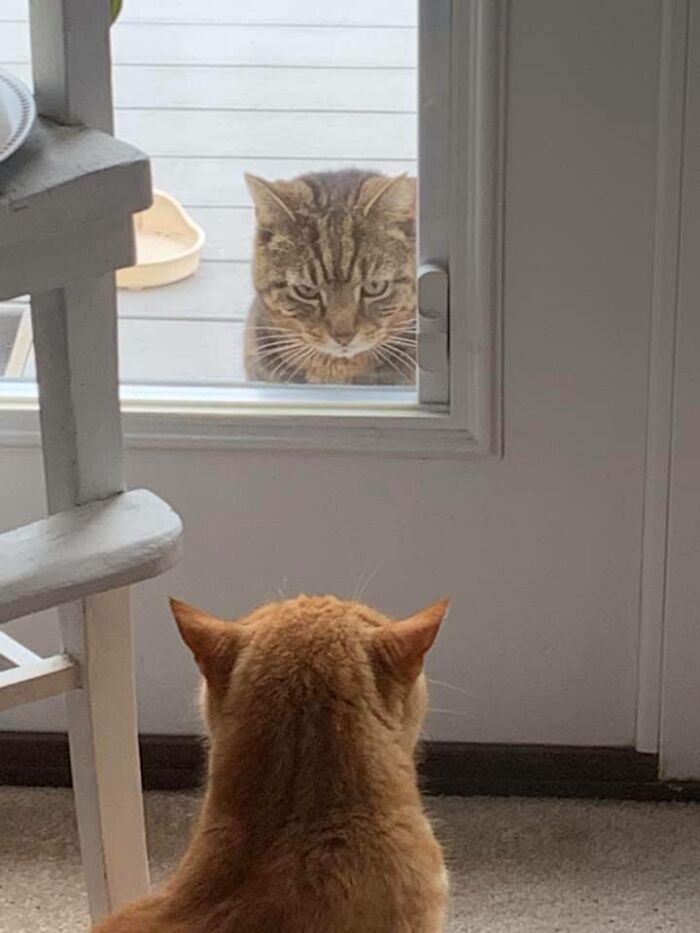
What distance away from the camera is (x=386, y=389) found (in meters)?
1.51

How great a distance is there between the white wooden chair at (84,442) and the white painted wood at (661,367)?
0.52 metres

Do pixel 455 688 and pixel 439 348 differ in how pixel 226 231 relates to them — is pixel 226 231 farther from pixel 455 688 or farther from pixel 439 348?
pixel 455 688

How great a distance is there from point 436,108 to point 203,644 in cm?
55

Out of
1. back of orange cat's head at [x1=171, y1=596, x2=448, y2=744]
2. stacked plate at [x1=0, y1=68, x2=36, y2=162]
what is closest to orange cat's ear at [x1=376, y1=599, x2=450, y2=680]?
back of orange cat's head at [x1=171, y1=596, x2=448, y2=744]

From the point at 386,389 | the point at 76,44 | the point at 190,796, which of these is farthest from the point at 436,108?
the point at 190,796

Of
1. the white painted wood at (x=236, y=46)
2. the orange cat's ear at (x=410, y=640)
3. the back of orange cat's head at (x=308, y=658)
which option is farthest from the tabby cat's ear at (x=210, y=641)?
the white painted wood at (x=236, y=46)

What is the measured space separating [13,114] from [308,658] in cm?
40

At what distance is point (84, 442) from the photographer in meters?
1.09

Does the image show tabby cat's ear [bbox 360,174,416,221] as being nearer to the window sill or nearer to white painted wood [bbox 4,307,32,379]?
the window sill

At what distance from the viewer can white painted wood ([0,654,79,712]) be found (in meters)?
1.13

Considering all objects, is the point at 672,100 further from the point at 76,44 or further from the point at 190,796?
the point at 190,796

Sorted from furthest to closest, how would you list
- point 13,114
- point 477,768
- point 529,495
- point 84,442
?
point 477,768
point 529,495
point 84,442
point 13,114

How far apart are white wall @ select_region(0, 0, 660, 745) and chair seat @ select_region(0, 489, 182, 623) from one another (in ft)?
1.37

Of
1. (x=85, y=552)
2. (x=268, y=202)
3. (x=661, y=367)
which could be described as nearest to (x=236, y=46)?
(x=268, y=202)
